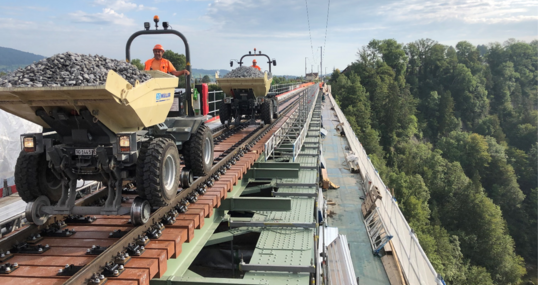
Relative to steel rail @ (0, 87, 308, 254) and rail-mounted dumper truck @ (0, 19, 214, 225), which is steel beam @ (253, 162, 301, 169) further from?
steel rail @ (0, 87, 308, 254)

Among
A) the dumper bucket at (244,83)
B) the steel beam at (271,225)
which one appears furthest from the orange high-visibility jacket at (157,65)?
the dumper bucket at (244,83)

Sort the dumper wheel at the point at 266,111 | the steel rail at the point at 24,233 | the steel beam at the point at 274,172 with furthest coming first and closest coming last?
1. the dumper wheel at the point at 266,111
2. the steel beam at the point at 274,172
3. the steel rail at the point at 24,233

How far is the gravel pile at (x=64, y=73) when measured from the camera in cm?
368

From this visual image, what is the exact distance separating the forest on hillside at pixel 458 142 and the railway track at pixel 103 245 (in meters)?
23.2

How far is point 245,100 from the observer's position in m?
12.8

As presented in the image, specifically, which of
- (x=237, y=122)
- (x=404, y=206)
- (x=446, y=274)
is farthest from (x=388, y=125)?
(x=237, y=122)

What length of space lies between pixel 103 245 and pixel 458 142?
7784 cm

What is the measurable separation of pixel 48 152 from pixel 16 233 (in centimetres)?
100

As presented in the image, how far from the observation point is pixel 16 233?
4109 mm

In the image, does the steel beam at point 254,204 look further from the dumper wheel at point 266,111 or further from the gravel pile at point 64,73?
the dumper wheel at point 266,111

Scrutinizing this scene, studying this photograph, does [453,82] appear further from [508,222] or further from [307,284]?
[307,284]

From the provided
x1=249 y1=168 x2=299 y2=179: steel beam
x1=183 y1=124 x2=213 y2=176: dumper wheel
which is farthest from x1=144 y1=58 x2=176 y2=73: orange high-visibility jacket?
x1=249 y1=168 x2=299 y2=179: steel beam

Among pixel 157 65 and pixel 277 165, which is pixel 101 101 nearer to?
pixel 157 65

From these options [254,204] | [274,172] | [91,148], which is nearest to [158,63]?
[91,148]
